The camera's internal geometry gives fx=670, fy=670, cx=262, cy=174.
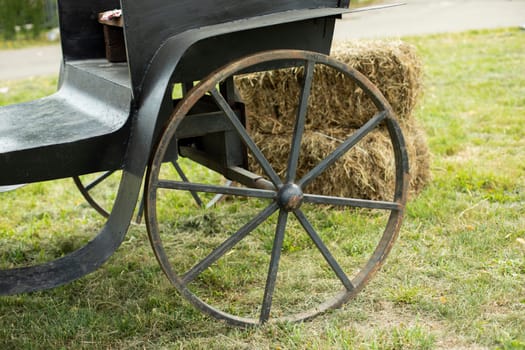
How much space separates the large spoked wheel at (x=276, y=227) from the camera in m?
2.50

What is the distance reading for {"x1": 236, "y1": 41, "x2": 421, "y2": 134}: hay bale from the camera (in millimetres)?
3986

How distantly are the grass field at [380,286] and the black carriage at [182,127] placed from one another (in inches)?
7.5

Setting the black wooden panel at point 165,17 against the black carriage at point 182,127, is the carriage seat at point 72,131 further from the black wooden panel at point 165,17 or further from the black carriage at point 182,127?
the black wooden panel at point 165,17

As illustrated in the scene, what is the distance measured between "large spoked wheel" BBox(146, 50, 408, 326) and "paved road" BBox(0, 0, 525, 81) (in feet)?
17.6

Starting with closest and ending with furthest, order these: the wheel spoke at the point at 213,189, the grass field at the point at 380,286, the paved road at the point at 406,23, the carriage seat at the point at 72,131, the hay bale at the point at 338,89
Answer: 1. the carriage seat at the point at 72,131
2. the wheel spoke at the point at 213,189
3. the grass field at the point at 380,286
4. the hay bale at the point at 338,89
5. the paved road at the point at 406,23

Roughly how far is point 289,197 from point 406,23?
9474mm

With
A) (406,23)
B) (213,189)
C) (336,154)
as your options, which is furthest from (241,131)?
(406,23)

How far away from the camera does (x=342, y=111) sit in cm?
408

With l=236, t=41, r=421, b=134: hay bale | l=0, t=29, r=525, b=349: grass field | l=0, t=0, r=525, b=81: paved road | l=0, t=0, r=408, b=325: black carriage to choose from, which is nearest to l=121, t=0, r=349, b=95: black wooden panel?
l=0, t=0, r=408, b=325: black carriage

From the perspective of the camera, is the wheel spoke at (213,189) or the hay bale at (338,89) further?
the hay bale at (338,89)

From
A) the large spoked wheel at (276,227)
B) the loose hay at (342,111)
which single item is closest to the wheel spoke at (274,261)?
the large spoked wheel at (276,227)

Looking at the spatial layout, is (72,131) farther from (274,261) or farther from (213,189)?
(274,261)

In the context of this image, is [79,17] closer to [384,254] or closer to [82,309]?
[82,309]

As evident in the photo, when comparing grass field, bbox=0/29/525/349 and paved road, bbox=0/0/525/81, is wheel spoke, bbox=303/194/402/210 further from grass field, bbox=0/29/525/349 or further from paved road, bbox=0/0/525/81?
paved road, bbox=0/0/525/81
